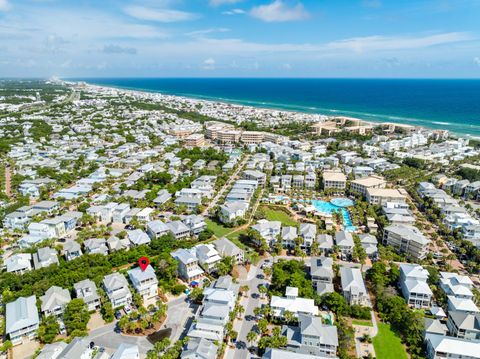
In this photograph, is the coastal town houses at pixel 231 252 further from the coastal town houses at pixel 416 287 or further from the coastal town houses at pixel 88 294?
the coastal town houses at pixel 416 287

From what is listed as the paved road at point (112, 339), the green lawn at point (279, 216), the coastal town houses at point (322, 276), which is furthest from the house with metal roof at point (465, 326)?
the paved road at point (112, 339)

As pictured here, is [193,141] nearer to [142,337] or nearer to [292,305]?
[292,305]

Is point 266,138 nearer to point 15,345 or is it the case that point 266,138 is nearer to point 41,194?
point 41,194

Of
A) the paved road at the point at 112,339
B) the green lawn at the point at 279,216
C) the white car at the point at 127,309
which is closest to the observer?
the paved road at the point at 112,339

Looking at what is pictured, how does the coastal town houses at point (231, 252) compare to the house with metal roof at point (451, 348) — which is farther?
the coastal town houses at point (231, 252)

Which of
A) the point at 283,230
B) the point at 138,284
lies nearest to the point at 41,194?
the point at 138,284
